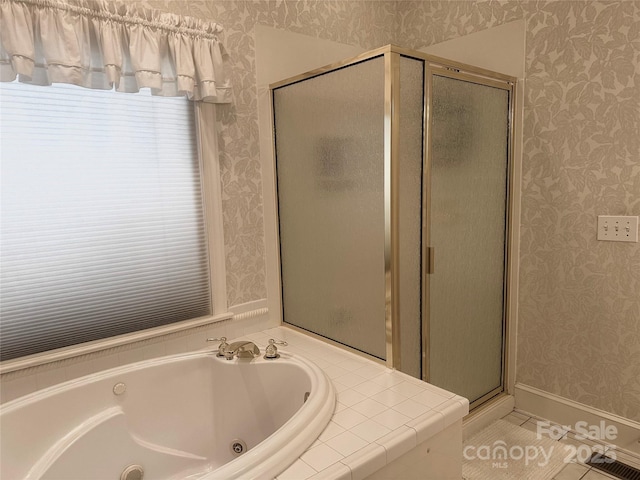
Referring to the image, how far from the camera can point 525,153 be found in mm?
2248

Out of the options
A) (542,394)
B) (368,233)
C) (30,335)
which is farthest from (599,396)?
(30,335)

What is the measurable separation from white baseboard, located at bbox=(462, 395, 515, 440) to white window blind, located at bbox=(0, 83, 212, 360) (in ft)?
4.75

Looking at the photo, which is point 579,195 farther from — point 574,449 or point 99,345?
point 99,345

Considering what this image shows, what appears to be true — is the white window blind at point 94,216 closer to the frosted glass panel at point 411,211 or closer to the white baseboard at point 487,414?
the frosted glass panel at point 411,211

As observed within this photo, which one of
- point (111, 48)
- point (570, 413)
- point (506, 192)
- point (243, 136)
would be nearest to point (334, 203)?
point (243, 136)

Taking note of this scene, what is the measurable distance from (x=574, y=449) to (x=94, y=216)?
2390 millimetres

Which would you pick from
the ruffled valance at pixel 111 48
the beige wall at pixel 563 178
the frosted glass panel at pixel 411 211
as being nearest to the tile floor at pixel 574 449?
the beige wall at pixel 563 178

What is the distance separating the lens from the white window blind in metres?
1.63

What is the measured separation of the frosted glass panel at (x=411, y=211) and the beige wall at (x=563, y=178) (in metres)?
0.78

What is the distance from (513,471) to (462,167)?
1.37 m

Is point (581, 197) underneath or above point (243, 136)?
underneath

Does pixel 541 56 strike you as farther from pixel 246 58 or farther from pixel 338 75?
pixel 246 58

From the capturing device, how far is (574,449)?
207 cm

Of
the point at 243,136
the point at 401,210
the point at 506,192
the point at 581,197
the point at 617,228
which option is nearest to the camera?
the point at 401,210
